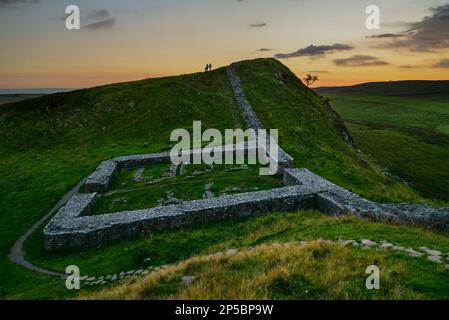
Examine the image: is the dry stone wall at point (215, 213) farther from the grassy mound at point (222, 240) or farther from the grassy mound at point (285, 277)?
the grassy mound at point (285, 277)

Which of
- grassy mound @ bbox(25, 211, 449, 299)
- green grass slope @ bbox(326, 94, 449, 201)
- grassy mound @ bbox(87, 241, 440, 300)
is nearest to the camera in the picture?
grassy mound @ bbox(87, 241, 440, 300)

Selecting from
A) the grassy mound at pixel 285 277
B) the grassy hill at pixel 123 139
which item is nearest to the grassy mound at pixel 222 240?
the grassy hill at pixel 123 139

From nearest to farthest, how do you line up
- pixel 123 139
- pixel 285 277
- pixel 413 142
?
pixel 285 277, pixel 123 139, pixel 413 142

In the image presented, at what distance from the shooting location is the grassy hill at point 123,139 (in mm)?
16781

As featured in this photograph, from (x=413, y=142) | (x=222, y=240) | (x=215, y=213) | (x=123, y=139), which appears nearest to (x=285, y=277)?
(x=222, y=240)

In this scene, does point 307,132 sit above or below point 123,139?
above

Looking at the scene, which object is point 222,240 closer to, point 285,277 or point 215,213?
point 215,213

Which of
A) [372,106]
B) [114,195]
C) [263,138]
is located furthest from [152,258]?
[372,106]

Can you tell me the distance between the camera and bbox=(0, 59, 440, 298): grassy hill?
16781mm

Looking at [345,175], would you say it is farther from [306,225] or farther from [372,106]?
[372,106]

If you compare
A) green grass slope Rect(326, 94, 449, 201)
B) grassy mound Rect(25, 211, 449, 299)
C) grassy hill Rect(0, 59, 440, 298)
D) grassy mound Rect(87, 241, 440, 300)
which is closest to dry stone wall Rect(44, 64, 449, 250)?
grassy mound Rect(25, 211, 449, 299)

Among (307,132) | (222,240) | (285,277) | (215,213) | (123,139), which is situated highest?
(307,132)

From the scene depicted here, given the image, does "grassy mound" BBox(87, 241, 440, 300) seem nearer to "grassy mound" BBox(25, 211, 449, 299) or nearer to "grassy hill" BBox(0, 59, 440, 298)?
"grassy mound" BBox(25, 211, 449, 299)

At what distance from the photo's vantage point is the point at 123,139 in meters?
→ 46.8
